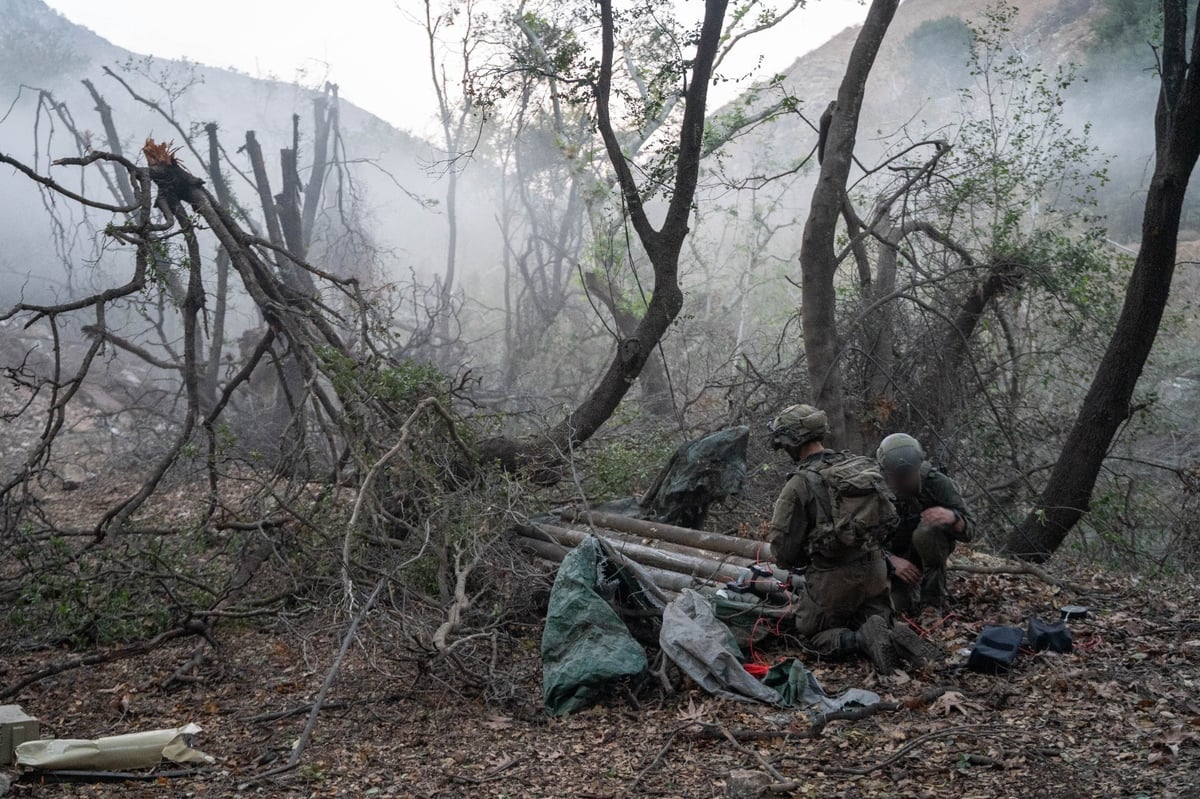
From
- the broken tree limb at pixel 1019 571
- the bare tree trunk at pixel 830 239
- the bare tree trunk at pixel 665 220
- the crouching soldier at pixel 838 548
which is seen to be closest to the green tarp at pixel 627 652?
the crouching soldier at pixel 838 548

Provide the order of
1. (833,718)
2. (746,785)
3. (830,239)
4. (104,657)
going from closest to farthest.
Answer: (746,785) < (833,718) < (104,657) < (830,239)

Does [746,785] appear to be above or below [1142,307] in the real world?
below

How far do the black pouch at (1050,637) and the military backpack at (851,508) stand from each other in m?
0.79

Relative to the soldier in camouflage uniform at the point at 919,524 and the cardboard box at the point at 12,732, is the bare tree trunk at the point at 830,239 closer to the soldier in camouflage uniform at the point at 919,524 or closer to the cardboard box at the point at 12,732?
the soldier in camouflage uniform at the point at 919,524

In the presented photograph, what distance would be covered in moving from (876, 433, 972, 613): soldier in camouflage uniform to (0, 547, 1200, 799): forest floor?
213 millimetres

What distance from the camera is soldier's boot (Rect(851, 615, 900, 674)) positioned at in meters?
4.43

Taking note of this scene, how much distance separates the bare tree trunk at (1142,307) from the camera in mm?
6512

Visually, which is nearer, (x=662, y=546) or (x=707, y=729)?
Result: (x=707, y=729)

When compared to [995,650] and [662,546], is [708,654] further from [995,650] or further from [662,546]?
[662,546]

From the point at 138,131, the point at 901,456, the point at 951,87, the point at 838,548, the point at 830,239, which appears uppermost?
the point at 951,87

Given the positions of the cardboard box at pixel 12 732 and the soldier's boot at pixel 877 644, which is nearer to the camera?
the cardboard box at pixel 12 732

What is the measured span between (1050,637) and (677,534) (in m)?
2.31

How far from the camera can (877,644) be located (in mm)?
4469

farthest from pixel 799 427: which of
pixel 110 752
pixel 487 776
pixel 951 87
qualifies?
pixel 951 87
